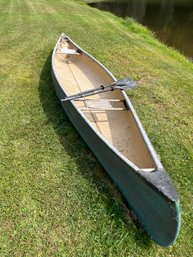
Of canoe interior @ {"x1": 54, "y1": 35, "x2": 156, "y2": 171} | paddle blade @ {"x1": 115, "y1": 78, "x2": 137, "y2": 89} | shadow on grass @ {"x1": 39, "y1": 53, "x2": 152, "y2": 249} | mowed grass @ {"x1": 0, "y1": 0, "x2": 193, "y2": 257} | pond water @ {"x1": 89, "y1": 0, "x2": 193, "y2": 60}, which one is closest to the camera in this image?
mowed grass @ {"x1": 0, "y1": 0, "x2": 193, "y2": 257}

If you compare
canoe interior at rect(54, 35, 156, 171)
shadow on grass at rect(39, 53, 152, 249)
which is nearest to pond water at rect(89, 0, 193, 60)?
canoe interior at rect(54, 35, 156, 171)

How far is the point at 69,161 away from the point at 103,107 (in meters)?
1.49

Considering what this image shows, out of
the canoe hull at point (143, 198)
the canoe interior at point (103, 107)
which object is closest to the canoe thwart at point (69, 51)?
the canoe interior at point (103, 107)

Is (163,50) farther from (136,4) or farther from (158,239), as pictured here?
(136,4)

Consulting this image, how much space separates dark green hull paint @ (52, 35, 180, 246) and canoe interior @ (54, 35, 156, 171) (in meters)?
0.30

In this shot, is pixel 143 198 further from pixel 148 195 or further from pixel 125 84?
pixel 125 84

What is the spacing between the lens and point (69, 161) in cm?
580

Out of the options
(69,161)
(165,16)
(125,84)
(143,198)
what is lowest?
(69,161)

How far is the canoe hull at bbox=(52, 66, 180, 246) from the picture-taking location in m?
3.79

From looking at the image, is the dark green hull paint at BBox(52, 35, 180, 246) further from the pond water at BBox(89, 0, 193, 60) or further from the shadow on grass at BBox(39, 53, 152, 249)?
Answer: the pond water at BBox(89, 0, 193, 60)

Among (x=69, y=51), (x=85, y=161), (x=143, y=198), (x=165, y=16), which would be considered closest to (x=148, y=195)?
(x=143, y=198)

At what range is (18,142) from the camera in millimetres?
6250

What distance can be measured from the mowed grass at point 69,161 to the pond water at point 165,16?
6889 millimetres

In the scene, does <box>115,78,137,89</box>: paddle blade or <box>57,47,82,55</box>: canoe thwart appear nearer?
<box>115,78,137,89</box>: paddle blade
